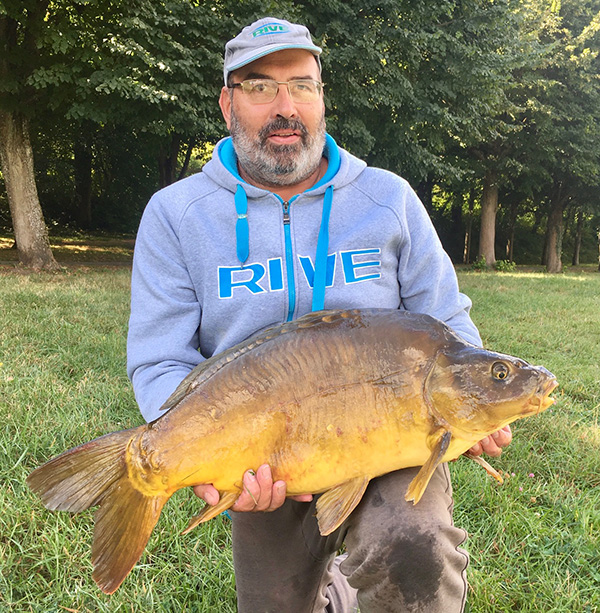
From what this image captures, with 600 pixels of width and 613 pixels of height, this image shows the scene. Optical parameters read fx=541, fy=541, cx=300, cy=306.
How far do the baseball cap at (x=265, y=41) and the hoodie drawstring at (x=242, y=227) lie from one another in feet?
1.79

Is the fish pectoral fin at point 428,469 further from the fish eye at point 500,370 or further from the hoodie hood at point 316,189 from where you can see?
the hoodie hood at point 316,189

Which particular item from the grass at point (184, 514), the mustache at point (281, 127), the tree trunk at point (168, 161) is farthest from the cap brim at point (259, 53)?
the tree trunk at point (168, 161)

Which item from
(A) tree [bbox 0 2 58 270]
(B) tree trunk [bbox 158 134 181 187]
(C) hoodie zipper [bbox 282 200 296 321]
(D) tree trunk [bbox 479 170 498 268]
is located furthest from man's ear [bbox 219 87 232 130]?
(D) tree trunk [bbox 479 170 498 268]

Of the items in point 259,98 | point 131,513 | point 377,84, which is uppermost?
point 377,84

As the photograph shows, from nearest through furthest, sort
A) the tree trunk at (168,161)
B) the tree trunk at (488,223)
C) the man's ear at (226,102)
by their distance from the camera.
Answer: the man's ear at (226,102), the tree trunk at (168,161), the tree trunk at (488,223)

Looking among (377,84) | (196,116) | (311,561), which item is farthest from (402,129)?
(311,561)

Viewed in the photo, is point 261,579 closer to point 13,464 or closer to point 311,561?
point 311,561

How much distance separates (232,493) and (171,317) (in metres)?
0.87

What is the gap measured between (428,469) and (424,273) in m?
1.03

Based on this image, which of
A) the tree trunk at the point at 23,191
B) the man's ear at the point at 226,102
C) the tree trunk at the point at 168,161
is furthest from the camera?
the tree trunk at the point at 168,161

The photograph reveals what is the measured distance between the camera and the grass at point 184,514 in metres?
2.19

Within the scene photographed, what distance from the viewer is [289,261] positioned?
224 centimetres

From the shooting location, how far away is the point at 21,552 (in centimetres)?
229

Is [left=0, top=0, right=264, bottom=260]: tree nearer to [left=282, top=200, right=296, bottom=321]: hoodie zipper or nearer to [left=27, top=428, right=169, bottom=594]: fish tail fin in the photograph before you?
[left=282, top=200, right=296, bottom=321]: hoodie zipper
